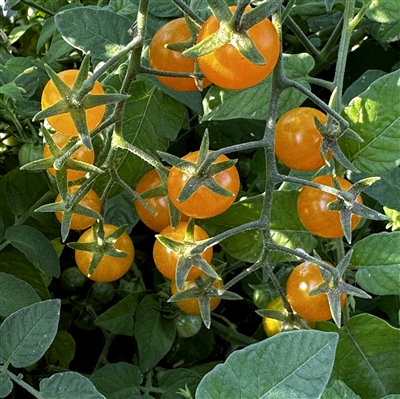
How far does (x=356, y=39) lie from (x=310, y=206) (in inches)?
17.7

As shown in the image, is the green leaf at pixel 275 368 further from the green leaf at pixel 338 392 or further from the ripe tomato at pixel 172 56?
the ripe tomato at pixel 172 56

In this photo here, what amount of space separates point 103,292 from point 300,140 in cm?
43

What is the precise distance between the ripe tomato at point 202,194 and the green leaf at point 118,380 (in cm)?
33

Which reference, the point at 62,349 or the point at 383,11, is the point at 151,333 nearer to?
the point at 62,349

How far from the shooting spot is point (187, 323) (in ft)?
2.85

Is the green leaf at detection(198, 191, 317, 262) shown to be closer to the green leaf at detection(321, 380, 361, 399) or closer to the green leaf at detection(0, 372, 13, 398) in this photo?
the green leaf at detection(321, 380, 361, 399)

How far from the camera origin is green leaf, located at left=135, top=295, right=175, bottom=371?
2.75 ft

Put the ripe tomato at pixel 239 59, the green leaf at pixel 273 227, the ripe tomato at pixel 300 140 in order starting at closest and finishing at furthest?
the ripe tomato at pixel 239 59, the ripe tomato at pixel 300 140, the green leaf at pixel 273 227

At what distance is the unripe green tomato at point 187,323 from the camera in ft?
2.85

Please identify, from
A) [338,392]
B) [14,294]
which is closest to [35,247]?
[14,294]

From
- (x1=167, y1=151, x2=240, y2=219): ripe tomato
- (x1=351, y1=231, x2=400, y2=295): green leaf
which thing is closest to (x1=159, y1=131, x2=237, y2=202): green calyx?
(x1=167, y1=151, x2=240, y2=219): ripe tomato

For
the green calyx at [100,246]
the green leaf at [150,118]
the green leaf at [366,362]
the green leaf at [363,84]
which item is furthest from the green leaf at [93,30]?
the green leaf at [366,362]

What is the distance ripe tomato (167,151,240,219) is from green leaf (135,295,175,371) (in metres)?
0.30

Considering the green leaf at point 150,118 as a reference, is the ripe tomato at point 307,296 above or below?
below
